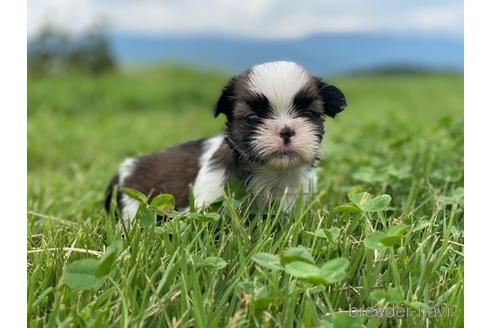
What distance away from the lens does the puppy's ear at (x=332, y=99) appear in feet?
9.48

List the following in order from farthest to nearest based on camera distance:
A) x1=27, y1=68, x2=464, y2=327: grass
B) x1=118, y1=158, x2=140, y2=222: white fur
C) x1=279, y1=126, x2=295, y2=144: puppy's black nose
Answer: x1=118, y1=158, x2=140, y2=222: white fur → x1=279, y1=126, x2=295, y2=144: puppy's black nose → x1=27, y1=68, x2=464, y2=327: grass

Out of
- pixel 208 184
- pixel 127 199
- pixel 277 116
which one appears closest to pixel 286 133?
pixel 277 116

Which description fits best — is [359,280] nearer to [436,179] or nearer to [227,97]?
[227,97]

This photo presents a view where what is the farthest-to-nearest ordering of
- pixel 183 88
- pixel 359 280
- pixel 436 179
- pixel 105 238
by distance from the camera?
pixel 183 88
pixel 436 179
pixel 105 238
pixel 359 280

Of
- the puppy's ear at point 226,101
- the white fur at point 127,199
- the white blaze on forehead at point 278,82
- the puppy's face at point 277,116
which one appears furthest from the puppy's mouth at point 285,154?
the white fur at point 127,199

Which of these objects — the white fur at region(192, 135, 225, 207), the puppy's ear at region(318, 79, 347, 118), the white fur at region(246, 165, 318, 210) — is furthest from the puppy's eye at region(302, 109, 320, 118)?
the white fur at region(192, 135, 225, 207)

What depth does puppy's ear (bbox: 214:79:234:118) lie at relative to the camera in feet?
9.36

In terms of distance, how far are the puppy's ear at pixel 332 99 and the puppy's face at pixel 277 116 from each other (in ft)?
0.26

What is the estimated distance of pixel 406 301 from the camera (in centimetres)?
214

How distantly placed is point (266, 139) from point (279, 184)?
15.5 inches

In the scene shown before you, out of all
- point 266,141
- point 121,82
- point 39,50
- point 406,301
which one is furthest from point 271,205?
point 121,82

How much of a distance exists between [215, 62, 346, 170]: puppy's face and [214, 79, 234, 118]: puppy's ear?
0.03 meters

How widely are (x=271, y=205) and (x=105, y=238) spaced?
2.24 feet

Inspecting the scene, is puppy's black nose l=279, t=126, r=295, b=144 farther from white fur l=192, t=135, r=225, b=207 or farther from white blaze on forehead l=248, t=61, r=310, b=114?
white fur l=192, t=135, r=225, b=207
